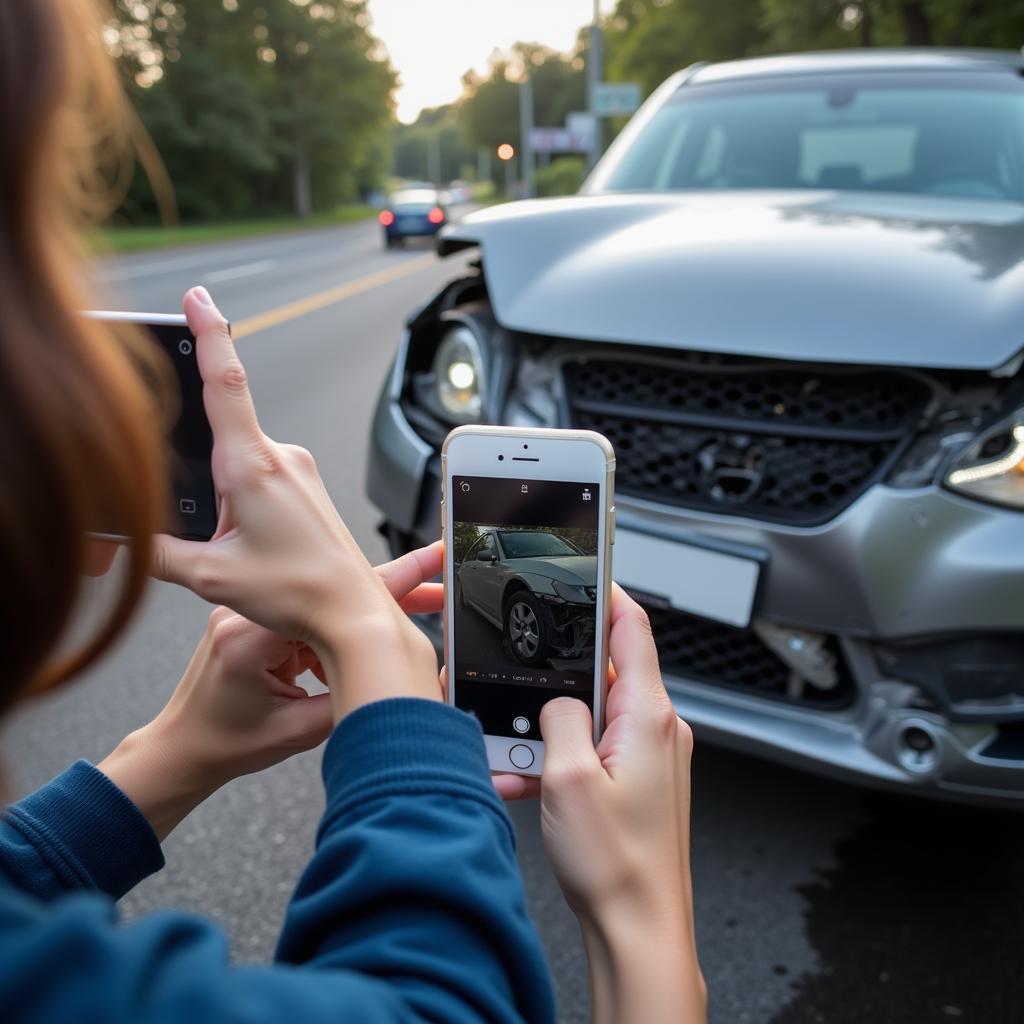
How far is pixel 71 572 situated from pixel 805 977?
1.74m

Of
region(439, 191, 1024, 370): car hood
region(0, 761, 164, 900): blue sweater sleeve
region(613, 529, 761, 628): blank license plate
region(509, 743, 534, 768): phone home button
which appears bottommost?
region(613, 529, 761, 628): blank license plate

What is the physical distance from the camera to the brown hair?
1.77ft

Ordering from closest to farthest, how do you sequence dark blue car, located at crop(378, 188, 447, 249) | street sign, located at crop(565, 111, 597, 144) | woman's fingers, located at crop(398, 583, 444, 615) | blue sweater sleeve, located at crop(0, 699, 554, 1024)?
blue sweater sleeve, located at crop(0, 699, 554, 1024) → woman's fingers, located at crop(398, 583, 444, 615) → street sign, located at crop(565, 111, 597, 144) → dark blue car, located at crop(378, 188, 447, 249)

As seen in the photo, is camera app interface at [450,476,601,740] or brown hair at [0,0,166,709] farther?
camera app interface at [450,476,601,740]

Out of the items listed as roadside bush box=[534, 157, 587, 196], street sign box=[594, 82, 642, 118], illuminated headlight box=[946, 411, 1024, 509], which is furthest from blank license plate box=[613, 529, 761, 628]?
roadside bush box=[534, 157, 587, 196]

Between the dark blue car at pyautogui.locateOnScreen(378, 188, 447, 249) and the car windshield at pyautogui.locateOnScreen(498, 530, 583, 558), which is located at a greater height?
the car windshield at pyautogui.locateOnScreen(498, 530, 583, 558)

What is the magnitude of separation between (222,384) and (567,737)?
1.42 feet

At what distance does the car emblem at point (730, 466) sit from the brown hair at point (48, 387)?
1631 mm

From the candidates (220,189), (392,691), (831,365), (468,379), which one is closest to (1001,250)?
(831,365)

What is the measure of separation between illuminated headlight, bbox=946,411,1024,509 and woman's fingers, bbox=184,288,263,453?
1.44 m

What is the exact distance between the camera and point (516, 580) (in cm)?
115

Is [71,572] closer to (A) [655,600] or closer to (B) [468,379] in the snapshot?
(A) [655,600]

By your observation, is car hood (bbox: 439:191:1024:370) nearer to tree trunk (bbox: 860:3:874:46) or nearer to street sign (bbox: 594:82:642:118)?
street sign (bbox: 594:82:642:118)

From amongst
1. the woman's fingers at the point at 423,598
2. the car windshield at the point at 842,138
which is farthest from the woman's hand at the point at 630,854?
the car windshield at the point at 842,138
